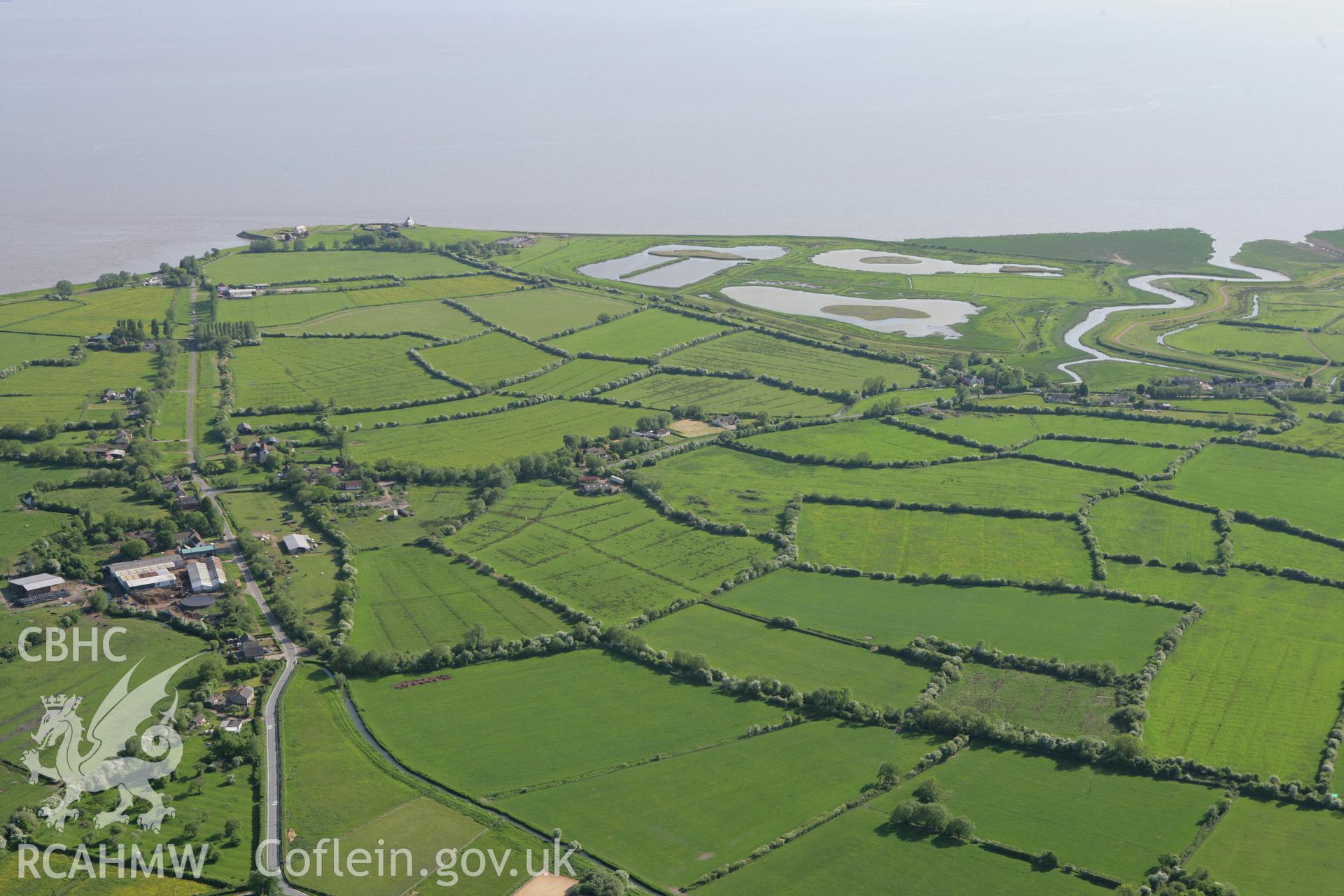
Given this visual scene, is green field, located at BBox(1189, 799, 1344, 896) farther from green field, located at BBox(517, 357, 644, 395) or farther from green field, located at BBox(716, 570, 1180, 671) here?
green field, located at BBox(517, 357, 644, 395)

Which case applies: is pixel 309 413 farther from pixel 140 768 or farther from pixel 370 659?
pixel 140 768

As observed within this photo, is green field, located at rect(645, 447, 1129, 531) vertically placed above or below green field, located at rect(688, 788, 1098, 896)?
above

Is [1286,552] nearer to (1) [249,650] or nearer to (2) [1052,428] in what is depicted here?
(2) [1052,428]

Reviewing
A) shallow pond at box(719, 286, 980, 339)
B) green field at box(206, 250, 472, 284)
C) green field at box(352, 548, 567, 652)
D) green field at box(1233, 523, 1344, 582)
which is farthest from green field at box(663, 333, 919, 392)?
green field at box(352, 548, 567, 652)

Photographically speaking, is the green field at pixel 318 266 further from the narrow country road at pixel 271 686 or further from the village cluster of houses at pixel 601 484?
the village cluster of houses at pixel 601 484

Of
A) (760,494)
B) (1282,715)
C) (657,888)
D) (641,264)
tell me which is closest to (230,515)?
(760,494)

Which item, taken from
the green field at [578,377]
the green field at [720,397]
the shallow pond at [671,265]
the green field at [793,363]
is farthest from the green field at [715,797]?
the shallow pond at [671,265]

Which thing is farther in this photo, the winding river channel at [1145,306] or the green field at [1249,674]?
the winding river channel at [1145,306]

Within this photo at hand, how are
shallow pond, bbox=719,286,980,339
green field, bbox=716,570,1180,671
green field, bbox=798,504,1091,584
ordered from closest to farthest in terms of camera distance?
green field, bbox=716,570,1180,671 → green field, bbox=798,504,1091,584 → shallow pond, bbox=719,286,980,339
